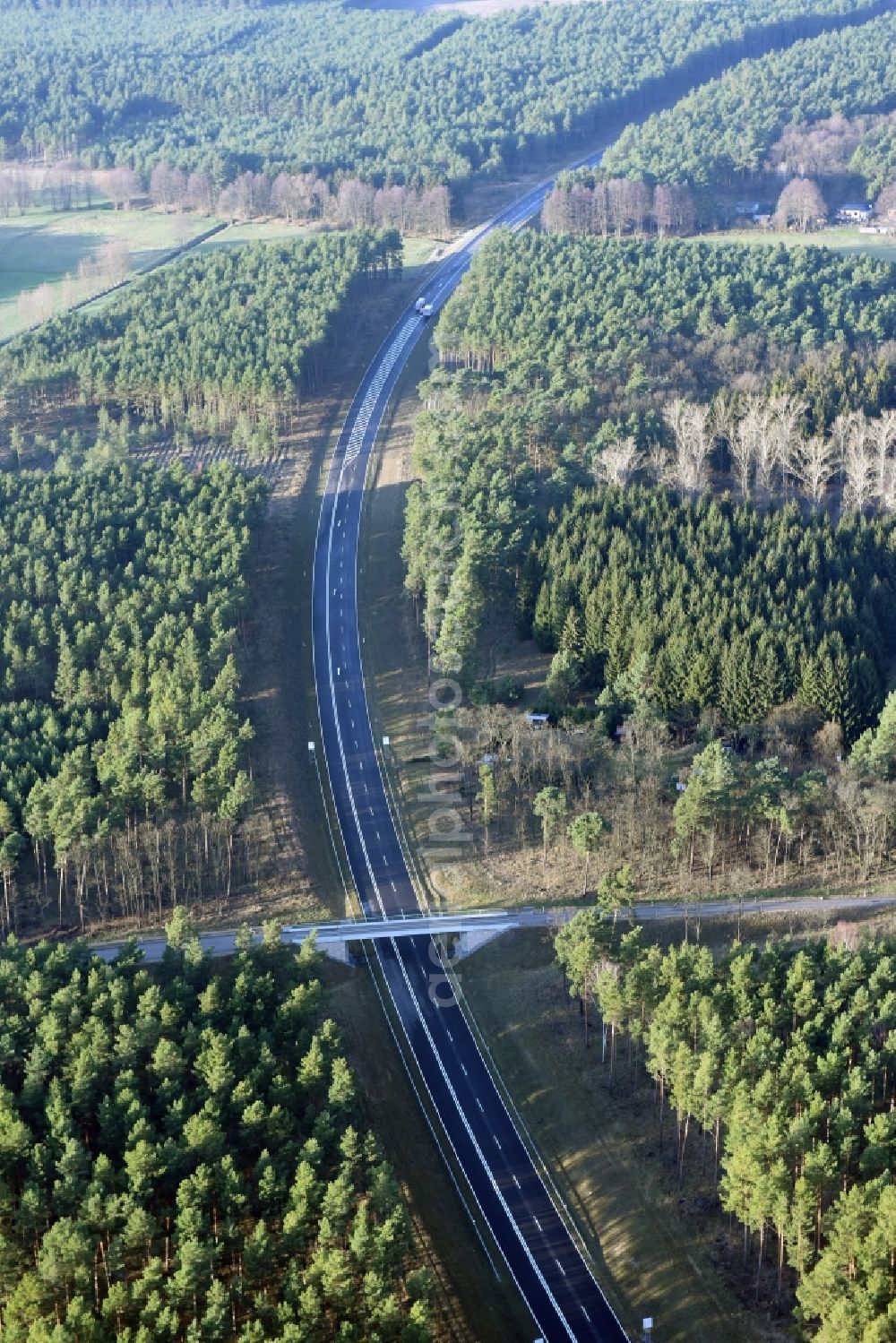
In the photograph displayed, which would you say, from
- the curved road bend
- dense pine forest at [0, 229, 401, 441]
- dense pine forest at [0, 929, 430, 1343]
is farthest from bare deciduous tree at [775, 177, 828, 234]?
dense pine forest at [0, 929, 430, 1343]

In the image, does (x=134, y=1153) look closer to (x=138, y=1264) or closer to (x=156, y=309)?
(x=138, y=1264)

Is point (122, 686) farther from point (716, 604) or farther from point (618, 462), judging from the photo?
point (618, 462)

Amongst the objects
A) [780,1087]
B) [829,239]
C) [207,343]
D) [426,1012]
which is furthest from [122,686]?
[829,239]

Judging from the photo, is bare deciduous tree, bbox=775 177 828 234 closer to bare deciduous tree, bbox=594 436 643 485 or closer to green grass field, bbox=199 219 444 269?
green grass field, bbox=199 219 444 269

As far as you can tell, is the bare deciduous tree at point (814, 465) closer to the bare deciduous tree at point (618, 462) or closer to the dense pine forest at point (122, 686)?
the bare deciduous tree at point (618, 462)

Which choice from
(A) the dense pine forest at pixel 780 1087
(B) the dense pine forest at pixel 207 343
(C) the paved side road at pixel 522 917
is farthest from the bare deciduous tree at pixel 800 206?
(A) the dense pine forest at pixel 780 1087

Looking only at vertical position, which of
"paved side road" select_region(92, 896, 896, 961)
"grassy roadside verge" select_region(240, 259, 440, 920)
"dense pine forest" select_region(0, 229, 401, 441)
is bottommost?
"paved side road" select_region(92, 896, 896, 961)
